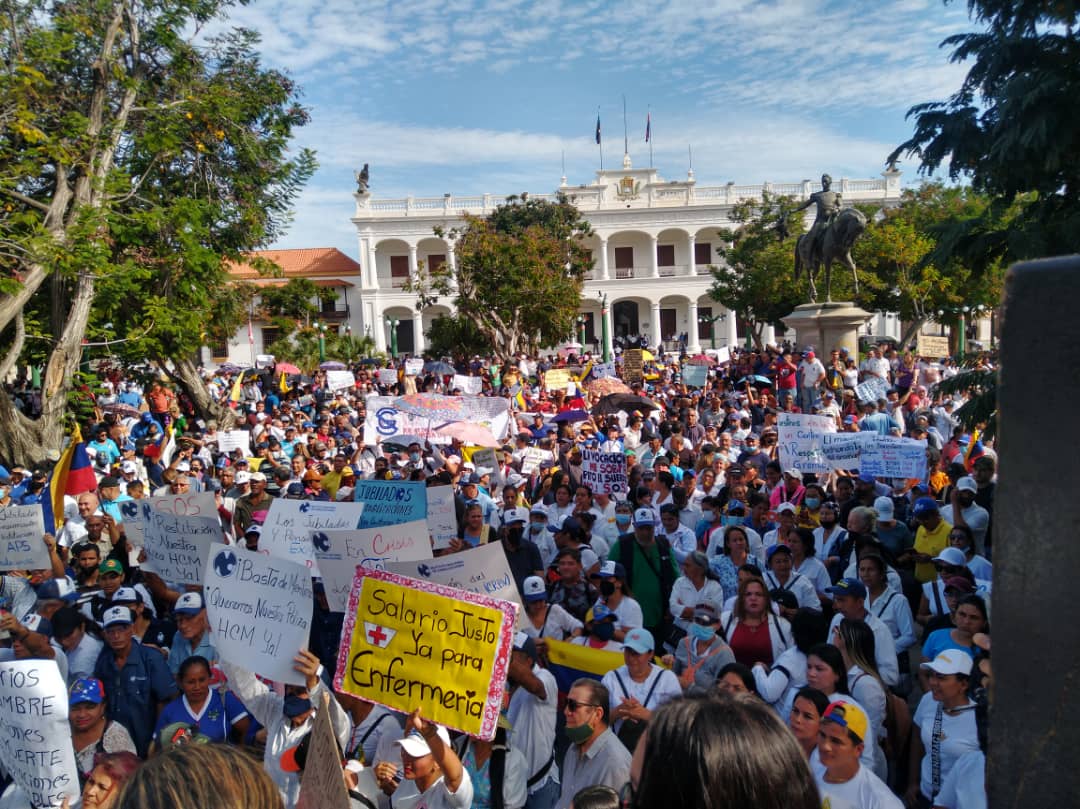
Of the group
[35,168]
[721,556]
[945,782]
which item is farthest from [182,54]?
[945,782]

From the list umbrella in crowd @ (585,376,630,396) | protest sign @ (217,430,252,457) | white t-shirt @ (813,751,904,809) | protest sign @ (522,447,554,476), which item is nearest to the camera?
white t-shirt @ (813,751,904,809)

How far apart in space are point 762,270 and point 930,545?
104 feet

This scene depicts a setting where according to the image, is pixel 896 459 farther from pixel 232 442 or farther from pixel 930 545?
pixel 232 442

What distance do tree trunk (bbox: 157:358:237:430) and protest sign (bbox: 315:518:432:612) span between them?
14.8 metres

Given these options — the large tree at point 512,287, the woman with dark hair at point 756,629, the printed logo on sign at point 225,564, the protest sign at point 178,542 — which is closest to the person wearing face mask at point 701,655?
the woman with dark hair at point 756,629

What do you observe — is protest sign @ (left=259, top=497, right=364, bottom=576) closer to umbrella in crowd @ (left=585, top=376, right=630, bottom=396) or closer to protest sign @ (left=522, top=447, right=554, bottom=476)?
protest sign @ (left=522, top=447, right=554, bottom=476)

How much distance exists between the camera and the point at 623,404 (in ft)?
46.3

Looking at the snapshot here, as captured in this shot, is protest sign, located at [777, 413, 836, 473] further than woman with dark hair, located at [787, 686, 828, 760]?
Yes

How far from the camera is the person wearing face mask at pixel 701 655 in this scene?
14.7 ft

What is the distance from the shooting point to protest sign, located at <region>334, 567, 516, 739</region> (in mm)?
3471

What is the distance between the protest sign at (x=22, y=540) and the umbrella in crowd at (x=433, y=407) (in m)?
5.20

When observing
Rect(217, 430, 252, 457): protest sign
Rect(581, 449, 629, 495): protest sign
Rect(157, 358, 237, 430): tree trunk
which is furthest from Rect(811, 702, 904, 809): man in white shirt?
Rect(157, 358, 237, 430): tree trunk

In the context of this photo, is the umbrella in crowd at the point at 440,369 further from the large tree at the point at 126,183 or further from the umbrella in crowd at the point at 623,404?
the umbrella in crowd at the point at 623,404

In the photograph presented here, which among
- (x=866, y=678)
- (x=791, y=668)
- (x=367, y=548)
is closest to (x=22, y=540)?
(x=367, y=548)
